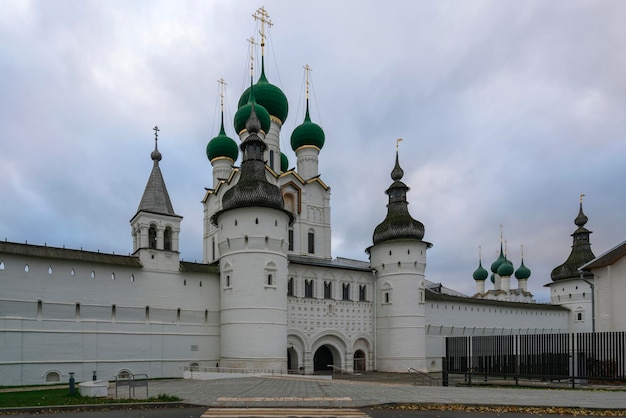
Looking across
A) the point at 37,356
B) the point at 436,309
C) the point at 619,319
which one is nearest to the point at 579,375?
the point at 619,319

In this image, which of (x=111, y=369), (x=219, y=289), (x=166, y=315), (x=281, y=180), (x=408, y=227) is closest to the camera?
(x=111, y=369)

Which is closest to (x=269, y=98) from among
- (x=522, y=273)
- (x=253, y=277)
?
(x=253, y=277)

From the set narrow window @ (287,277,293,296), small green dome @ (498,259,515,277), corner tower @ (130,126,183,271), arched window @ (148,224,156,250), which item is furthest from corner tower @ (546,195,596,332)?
arched window @ (148,224,156,250)

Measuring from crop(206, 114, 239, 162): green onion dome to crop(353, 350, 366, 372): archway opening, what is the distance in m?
16.3

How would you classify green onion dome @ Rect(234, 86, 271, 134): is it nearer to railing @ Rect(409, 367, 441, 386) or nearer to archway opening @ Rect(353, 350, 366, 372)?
archway opening @ Rect(353, 350, 366, 372)

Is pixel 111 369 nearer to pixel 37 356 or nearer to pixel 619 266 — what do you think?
pixel 37 356

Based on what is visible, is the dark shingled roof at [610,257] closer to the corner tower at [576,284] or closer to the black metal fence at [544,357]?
the black metal fence at [544,357]

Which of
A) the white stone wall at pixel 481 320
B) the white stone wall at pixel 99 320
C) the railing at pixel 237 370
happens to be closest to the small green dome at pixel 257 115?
the white stone wall at pixel 99 320

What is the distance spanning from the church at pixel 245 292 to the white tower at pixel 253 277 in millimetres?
65

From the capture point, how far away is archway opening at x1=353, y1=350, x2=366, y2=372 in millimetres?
31672

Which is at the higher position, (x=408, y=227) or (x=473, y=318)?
(x=408, y=227)

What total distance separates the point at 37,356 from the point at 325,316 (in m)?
14.6

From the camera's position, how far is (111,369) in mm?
23094

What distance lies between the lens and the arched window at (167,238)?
2600cm
